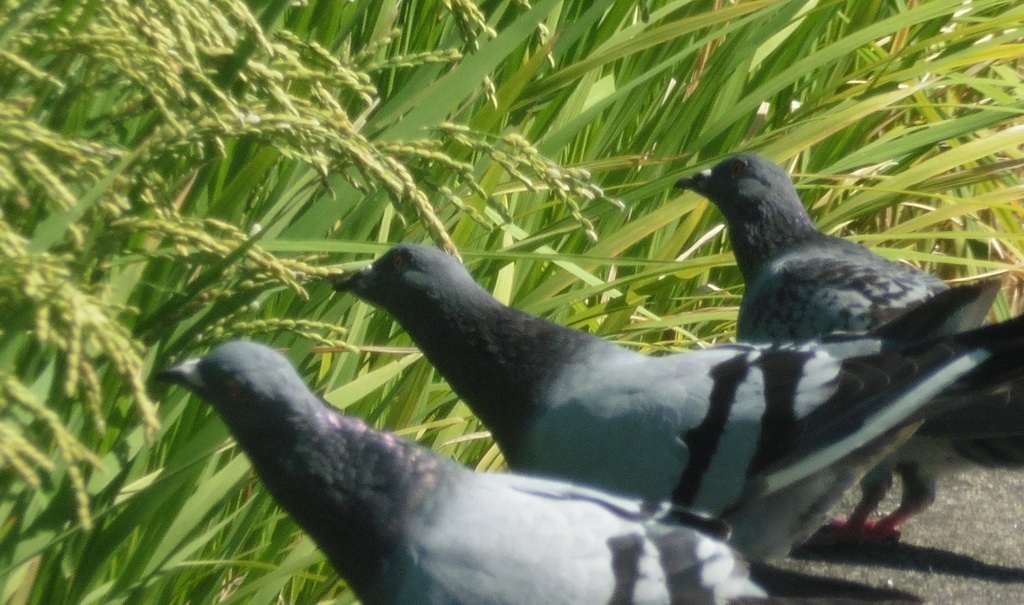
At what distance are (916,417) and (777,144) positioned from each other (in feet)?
2.61

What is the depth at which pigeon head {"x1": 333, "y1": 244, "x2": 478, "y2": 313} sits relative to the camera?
7.66ft

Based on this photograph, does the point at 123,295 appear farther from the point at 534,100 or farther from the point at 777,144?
the point at 777,144

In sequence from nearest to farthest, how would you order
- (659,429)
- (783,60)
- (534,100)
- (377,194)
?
(377,194) → (659,429) → (534,100) → (783,60)

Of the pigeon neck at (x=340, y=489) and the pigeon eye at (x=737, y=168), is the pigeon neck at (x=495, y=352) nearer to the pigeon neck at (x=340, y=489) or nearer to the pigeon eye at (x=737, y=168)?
the pigeon neck at (x=340, y=489)

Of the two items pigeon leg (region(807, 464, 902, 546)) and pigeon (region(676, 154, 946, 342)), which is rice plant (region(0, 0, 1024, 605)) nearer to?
pigeon (region(676, 154, 946, 342))

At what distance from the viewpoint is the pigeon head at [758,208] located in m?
3.22

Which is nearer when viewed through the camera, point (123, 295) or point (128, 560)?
point (123, 295)

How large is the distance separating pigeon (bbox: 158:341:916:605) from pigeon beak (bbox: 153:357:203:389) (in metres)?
0.02

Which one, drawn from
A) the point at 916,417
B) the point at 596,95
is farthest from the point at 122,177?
the point at 596,95

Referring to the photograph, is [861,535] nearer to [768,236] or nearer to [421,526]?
[768,236]

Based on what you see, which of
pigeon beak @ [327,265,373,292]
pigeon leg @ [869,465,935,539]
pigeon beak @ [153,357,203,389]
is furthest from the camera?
pigeon leg @ [869,465,935,539]

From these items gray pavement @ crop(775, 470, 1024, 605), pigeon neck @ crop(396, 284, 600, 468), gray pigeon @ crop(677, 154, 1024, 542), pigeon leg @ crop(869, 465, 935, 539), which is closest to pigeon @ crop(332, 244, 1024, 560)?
pigeon neck @ crop(396, 284, 600, 468)

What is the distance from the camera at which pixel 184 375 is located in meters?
1.62

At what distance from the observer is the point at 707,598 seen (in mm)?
1780
